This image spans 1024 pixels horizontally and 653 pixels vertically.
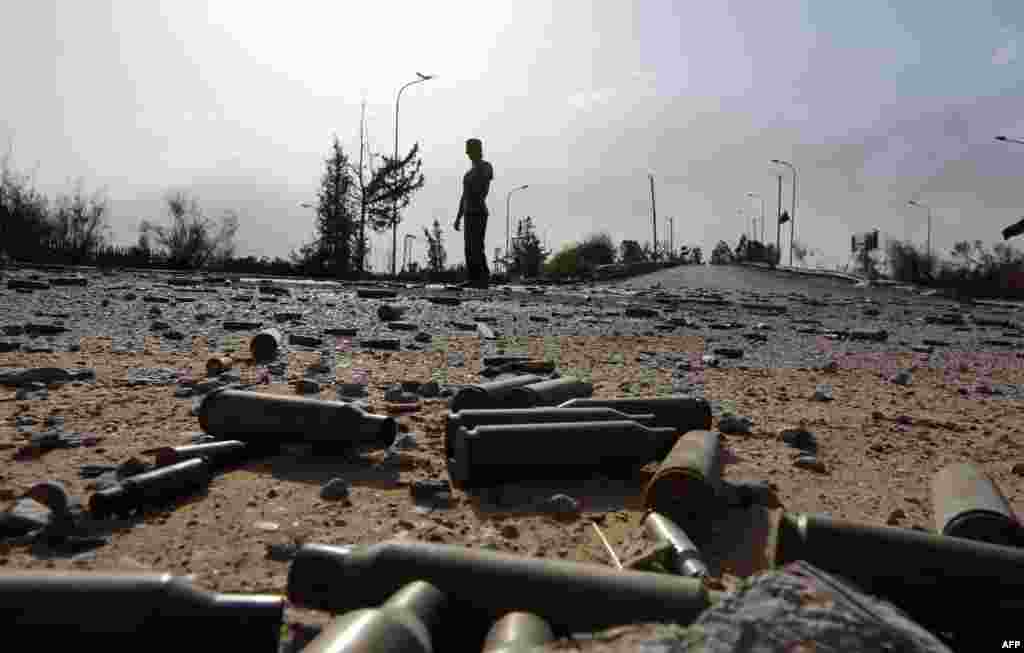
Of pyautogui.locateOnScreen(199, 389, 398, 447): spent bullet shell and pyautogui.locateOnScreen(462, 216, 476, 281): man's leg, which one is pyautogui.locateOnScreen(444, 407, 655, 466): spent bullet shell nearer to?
pyautogui.locateOnScreen(199, 389, 398, 447): spent bullet shell

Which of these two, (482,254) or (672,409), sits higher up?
(482,254)

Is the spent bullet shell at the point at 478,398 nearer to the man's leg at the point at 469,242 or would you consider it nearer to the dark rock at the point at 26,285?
the dark rock at the point at 26,285

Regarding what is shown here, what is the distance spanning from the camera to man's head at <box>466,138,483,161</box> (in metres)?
15.5

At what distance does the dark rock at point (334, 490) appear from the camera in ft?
8.83

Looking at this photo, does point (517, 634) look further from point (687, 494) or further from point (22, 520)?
point (22, 520)

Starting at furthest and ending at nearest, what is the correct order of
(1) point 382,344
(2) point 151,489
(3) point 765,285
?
(3) point 765,285, (1) point 382,344, (2) point 151,489

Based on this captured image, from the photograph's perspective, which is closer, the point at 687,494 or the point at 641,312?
the point at 687,494

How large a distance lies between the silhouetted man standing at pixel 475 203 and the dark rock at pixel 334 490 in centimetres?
1264

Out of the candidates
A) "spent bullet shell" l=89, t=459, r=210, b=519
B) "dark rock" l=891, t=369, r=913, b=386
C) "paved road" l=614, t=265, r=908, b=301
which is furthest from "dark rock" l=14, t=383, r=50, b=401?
"paved road" l=614, t=265, r=908, b=301

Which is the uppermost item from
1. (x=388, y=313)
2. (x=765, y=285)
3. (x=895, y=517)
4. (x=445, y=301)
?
(x=765, y=285)

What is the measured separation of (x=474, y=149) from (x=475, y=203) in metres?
1.11

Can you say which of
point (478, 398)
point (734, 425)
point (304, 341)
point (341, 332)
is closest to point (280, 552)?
point (478, 398)

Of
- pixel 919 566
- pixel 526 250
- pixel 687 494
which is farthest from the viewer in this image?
pixel 526 250

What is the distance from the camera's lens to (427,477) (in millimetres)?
2988
